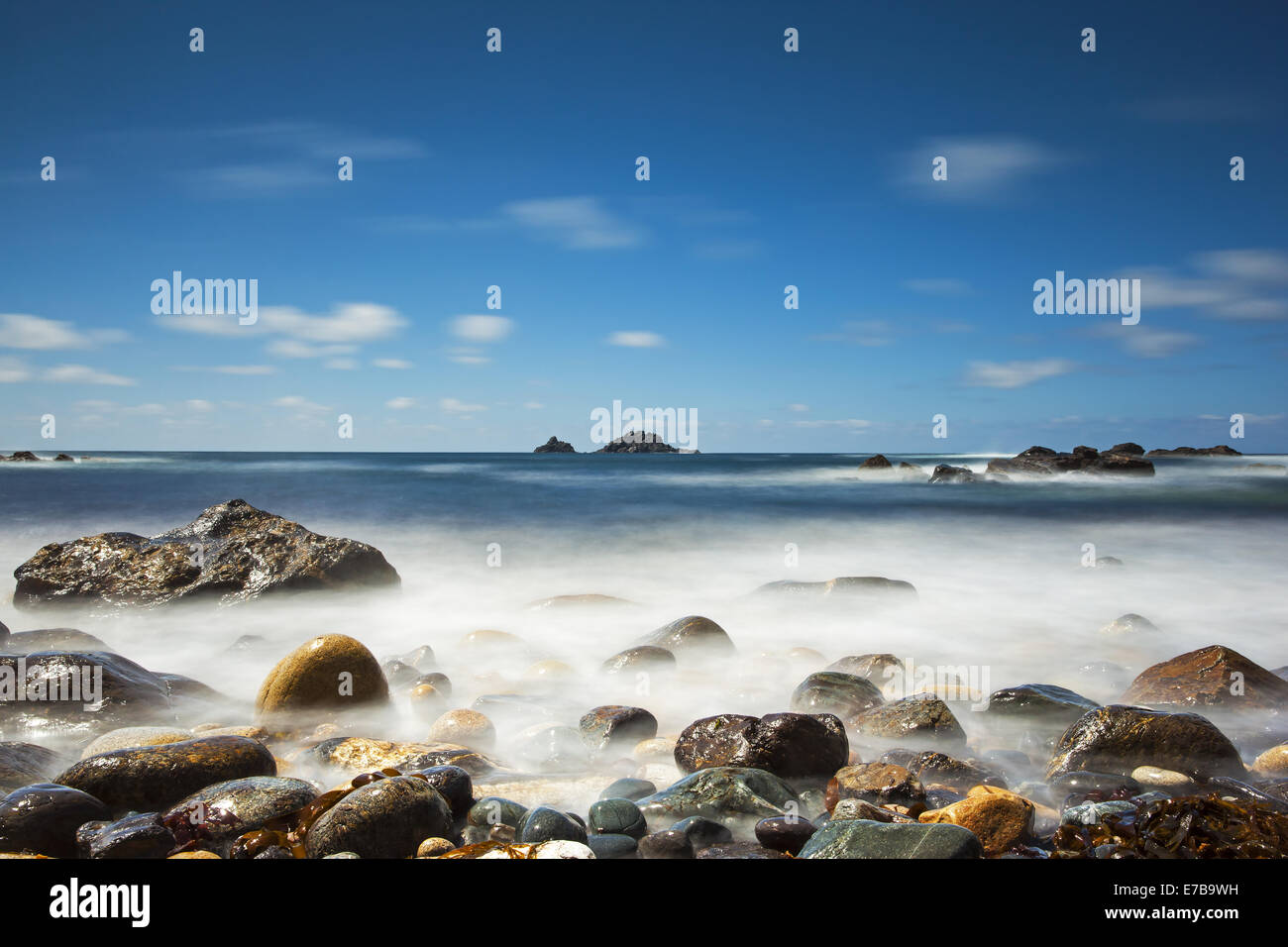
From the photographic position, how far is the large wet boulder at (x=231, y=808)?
11.8ft

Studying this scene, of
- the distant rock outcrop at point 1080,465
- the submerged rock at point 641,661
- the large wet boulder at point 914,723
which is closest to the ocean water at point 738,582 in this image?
the submerged rock at point 641,661

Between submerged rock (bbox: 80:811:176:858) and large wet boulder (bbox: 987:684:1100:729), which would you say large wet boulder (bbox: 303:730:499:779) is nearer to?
submerged rock (bbox: 80:811:176:858)

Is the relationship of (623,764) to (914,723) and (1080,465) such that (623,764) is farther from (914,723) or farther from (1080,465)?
(1080,465)

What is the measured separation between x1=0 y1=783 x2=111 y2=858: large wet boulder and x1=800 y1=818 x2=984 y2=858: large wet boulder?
3.59 metres

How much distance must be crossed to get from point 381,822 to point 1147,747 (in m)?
4.86

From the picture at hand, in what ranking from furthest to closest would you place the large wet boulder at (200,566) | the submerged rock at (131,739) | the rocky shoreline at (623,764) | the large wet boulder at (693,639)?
1. the large wet boulder at (200,566)
2. the large wet boulder at (693,639)
3. the submerged rock at (131,739)
4. the rocky shoreline at (623,764)

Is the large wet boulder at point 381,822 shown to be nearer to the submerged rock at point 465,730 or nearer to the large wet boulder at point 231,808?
the large wet boulder at point 231,808

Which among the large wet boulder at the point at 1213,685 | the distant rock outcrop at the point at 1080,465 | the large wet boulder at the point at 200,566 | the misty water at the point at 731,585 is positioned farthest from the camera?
the distant rock outcrop at the point at 1080,465

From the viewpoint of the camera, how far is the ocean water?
7.85m

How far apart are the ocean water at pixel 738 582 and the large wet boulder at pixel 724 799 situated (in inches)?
72.8

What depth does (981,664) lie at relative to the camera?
26.3 feet

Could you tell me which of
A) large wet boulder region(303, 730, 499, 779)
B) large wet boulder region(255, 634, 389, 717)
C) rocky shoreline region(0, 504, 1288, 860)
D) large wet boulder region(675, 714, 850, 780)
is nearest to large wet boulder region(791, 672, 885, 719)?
rocky shoreline region(0, 504, 1288, 860)
